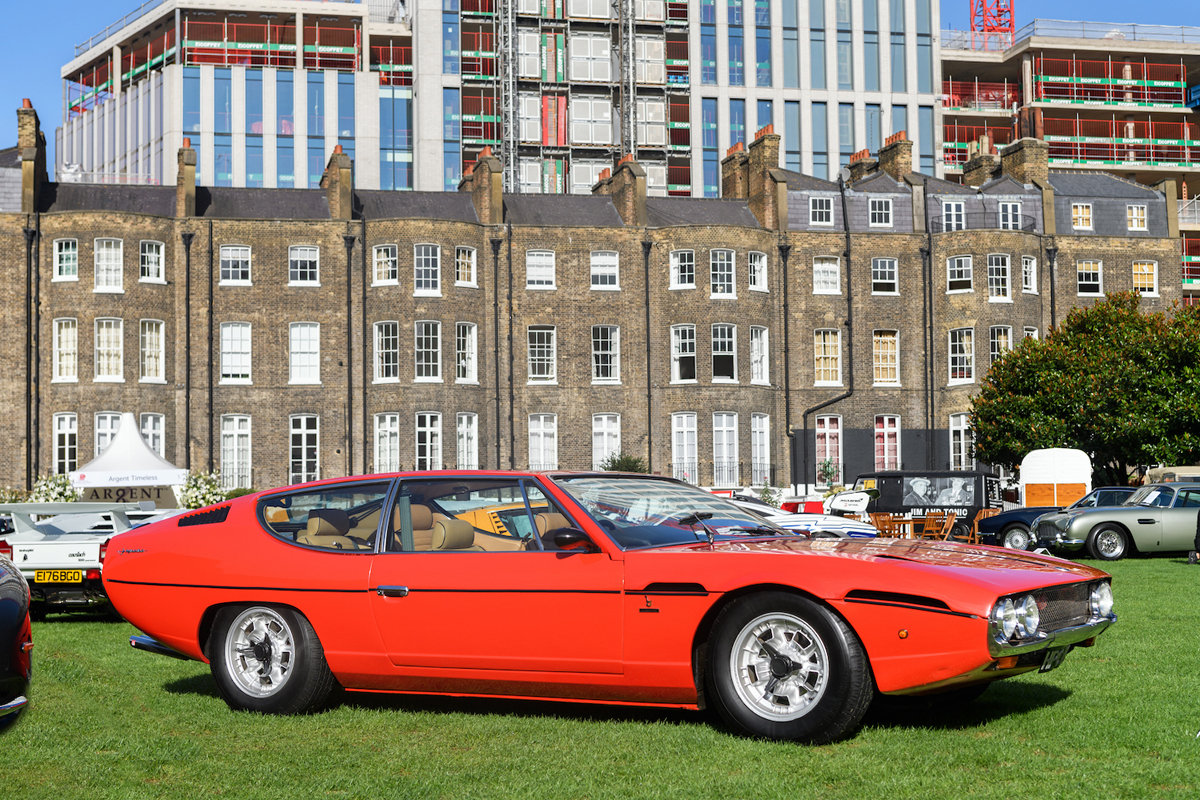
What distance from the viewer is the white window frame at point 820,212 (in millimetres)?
47125

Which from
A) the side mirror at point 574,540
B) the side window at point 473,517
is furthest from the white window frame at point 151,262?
the side mirror at point 574,540

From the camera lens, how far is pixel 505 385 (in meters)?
44.0

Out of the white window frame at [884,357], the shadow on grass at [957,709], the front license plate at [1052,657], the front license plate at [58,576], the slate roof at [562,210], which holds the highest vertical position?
the slate roof at [562,210]

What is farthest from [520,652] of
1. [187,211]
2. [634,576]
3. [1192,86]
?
[1192,86]

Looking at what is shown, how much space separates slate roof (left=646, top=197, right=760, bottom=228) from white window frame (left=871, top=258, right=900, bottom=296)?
4.81m

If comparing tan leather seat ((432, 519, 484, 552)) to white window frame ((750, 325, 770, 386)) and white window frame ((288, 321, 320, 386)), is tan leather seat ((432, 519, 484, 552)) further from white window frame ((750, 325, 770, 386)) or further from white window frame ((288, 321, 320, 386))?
white window frame ((750, 325, 770, 386))

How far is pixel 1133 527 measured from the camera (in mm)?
22141

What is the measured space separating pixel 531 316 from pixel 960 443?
54.8 ft

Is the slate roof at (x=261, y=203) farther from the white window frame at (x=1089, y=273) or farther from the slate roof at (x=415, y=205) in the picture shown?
the white window frame at (x=1089, y=273)

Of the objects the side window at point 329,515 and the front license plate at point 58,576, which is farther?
the front license plate at point 58,576

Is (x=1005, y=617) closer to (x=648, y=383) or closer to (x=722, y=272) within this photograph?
(x=648, y=383)

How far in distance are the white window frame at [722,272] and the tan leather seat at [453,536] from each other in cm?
3764

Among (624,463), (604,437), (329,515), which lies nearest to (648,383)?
(604,437)

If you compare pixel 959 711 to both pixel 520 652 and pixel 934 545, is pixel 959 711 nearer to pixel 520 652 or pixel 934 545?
pixel 934 545
